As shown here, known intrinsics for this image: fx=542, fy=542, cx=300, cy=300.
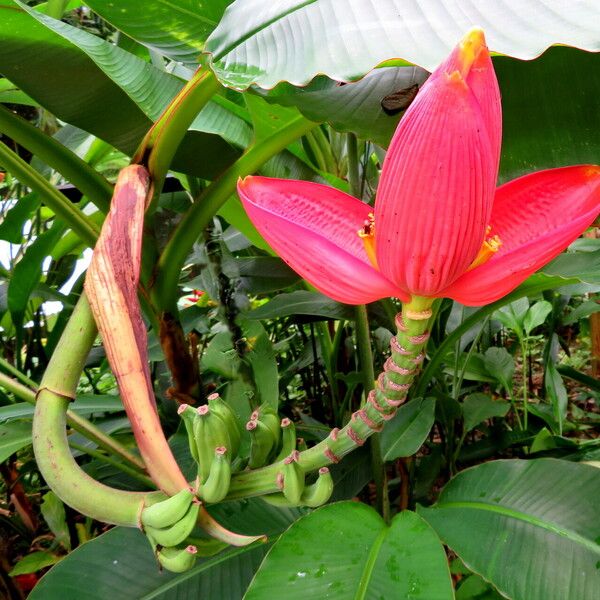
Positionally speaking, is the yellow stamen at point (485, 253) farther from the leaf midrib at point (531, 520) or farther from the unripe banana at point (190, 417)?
the leaf midrib at point (531, 520)

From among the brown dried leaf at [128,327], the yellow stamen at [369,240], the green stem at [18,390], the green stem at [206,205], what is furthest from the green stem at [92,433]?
the yellow stamen at [369,240]

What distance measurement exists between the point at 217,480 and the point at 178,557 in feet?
0.16

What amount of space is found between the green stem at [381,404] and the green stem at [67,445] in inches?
3.3

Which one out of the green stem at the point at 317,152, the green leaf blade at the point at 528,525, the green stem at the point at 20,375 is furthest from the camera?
the green stem at the point at 317,152

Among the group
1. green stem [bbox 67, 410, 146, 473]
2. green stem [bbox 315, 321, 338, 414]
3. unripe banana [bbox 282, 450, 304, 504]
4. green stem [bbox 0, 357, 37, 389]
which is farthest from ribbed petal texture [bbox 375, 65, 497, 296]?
green stem [bbox 315, 321, 338, 414]

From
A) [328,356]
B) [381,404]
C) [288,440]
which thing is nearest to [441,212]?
[381,404]

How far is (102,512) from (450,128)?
0.28 meters

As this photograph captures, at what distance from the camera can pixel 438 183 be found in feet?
0.85

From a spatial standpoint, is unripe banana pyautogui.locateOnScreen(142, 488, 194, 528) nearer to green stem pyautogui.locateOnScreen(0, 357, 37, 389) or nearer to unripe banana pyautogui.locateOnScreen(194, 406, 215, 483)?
unripe banana pyautogui.locateOnScreen(194, 406, 215, 483)

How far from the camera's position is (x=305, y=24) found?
1.19 ft

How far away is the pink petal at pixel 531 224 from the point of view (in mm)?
291

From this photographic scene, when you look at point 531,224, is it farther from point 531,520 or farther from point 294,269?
point 531,520

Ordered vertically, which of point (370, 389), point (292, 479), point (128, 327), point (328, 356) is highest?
point (128, 327)

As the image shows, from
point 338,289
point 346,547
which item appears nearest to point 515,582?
point 346,547
